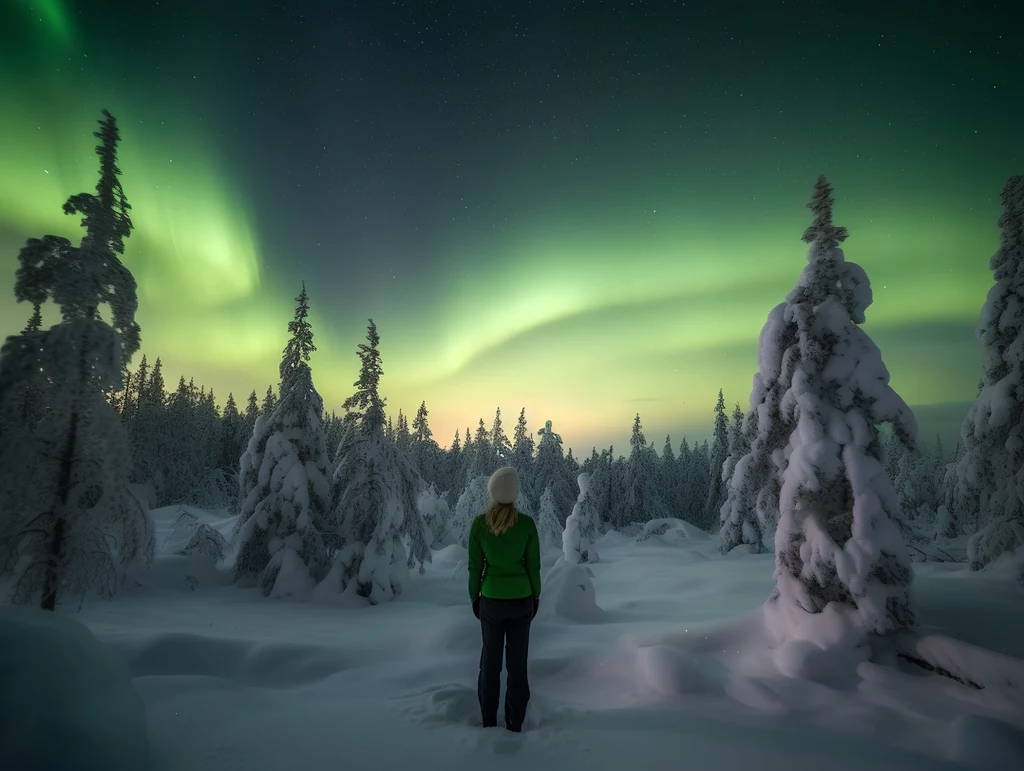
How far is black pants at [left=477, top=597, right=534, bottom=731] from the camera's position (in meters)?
4.84

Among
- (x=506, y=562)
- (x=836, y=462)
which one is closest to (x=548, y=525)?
(x=836, y=462)

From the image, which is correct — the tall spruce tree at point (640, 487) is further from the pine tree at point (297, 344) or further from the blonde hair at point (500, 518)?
the blonde hair at point (500, 518)

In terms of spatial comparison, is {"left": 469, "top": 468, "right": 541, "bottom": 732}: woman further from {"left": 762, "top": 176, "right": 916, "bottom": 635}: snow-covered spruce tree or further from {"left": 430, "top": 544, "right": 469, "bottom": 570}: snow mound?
{"left": 430, "top": 544, "right": 469, "bottom": 570}: snow mound

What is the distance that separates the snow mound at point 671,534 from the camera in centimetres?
3672

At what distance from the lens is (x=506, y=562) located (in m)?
5.01

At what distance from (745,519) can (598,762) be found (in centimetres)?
2801

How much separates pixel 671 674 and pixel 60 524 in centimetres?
974

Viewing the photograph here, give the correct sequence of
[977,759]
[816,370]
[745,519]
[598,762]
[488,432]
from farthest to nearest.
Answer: [488,432], [745,519], [816,370], [977,759], [598,762]

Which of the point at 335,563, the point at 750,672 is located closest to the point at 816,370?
the point at 750,672

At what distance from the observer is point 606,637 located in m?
8.20

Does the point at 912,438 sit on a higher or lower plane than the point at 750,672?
higher

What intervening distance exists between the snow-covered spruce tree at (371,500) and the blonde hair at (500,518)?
12.7 m

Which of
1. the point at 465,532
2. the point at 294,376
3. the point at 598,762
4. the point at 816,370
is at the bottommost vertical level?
the point at 465,532

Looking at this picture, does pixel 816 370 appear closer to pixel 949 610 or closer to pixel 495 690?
pixel 949 610
